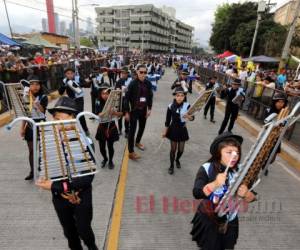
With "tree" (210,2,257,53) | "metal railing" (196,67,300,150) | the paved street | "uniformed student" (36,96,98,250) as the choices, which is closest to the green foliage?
"tree" (210,2,257,53)

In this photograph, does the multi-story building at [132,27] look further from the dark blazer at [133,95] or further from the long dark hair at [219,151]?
the long dark hair at [219,151]

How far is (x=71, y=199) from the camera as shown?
2.31 m

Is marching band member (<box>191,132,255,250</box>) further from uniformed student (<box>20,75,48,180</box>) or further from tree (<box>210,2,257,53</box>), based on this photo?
tree (<box>210,2,257,53</box>)

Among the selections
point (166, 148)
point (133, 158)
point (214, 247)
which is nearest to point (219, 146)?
point (214, 247)

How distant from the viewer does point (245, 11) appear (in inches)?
1550

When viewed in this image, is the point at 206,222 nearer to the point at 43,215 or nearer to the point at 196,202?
the point at 196,202

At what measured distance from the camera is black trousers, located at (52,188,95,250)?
2387 mm

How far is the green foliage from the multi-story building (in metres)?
45.6

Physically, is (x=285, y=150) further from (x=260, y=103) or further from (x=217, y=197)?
(x=217, y=197)

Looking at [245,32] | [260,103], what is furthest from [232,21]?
[260,103]

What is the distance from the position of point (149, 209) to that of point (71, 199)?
1.84 m

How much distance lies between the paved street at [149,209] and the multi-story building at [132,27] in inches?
3389


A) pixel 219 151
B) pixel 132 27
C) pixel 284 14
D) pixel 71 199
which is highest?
pixel 284 14

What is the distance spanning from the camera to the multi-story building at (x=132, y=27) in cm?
8919
